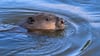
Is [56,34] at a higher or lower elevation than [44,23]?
lower

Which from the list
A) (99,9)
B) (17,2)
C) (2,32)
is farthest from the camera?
(17,2)

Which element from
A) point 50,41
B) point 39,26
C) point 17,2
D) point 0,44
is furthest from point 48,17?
point 17,2

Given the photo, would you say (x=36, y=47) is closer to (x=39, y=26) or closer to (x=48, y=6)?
(x=39, y=26)

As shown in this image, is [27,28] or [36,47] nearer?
[36,47]

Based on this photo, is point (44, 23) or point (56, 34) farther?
point (44, 23)

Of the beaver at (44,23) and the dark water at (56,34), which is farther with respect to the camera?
the beaver at (44,23)

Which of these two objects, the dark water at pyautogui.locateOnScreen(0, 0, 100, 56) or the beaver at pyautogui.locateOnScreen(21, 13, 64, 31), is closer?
the dark water at pyautogui.locateOnScreen(0, 0, 100, 56)

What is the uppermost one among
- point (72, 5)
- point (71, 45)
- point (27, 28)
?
point (72, 5)

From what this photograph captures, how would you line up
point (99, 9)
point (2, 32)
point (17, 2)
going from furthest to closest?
point (17, 2) → point (99, 9) → point (2, 32)
